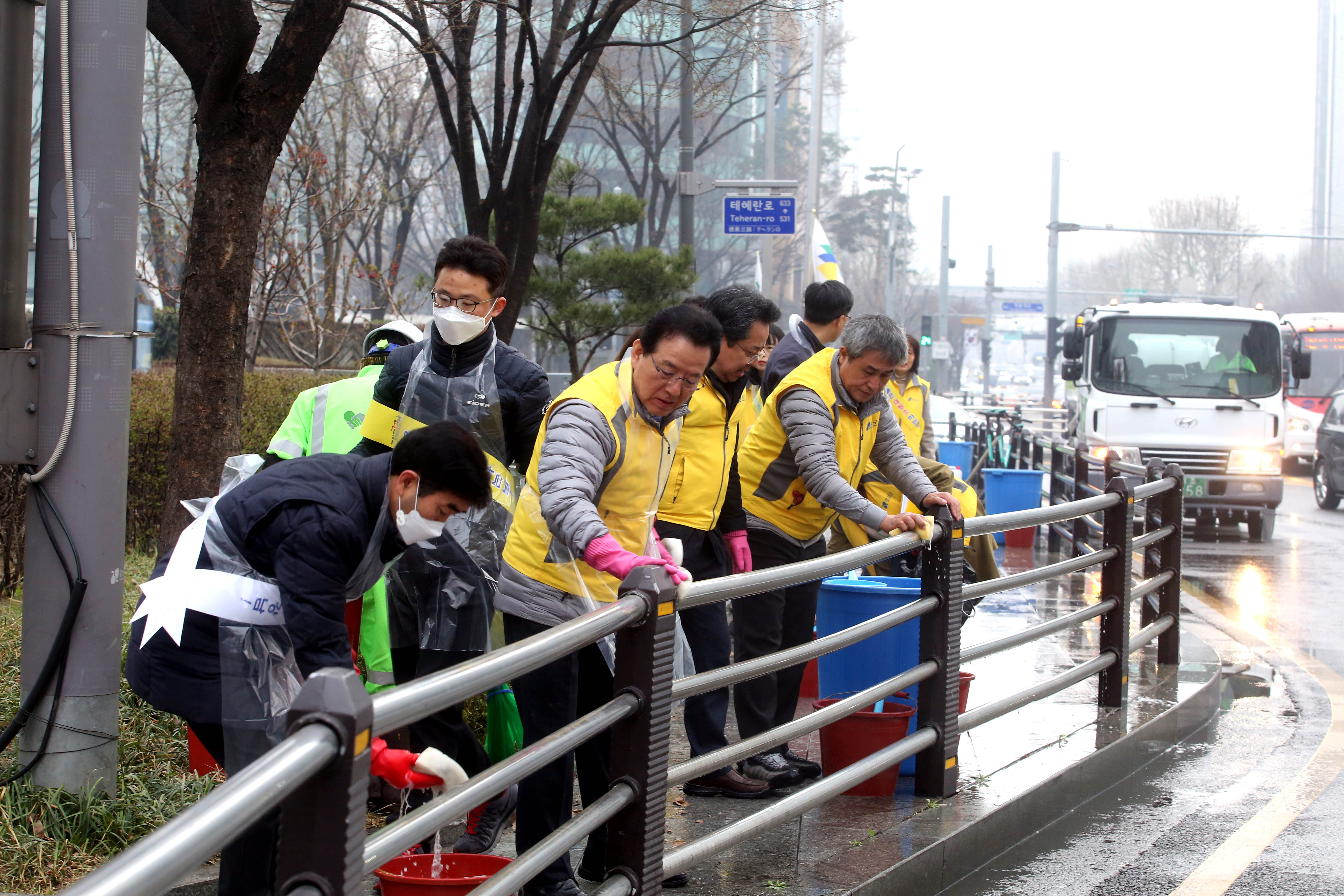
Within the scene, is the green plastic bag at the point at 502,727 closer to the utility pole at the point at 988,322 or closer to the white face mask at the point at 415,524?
the white face mask at the point at 415,524

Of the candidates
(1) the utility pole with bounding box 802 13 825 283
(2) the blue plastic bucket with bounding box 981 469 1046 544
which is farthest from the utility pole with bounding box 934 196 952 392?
(2) the blue plastic bucket with bounding box 981 469 1046 544

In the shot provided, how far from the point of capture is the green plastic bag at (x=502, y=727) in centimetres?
429

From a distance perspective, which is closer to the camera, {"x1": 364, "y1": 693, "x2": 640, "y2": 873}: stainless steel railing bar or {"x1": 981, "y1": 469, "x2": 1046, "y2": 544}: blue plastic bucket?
{"x1": 364, "y1": 693, "x2": 640, "y2": 873}: stainless steel railing bar

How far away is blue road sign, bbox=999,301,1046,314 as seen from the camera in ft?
232

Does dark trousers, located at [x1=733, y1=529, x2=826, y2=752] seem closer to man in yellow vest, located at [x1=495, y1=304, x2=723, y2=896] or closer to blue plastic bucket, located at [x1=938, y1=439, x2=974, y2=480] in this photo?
man in yellow vest, located at [x1=495, y1=304, x2=723, y2=896]

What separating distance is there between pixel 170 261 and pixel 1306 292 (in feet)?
198

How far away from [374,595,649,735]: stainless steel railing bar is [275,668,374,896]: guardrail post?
0.08 meters

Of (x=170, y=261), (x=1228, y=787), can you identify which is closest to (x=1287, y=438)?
(x=170, y=261)

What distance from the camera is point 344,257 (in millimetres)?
20891

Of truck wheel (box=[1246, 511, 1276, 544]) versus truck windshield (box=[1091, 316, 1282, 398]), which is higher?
truck windshield (box=[1091, 316, 1282, 398])

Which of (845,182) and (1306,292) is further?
(1306,292)

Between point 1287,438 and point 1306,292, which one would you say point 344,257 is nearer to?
point 1287,438

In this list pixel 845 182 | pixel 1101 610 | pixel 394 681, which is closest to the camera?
pixel 394 681

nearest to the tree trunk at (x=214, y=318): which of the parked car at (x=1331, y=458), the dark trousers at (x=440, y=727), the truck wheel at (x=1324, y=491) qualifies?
the dark trousers at (x=440, y=727)
